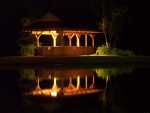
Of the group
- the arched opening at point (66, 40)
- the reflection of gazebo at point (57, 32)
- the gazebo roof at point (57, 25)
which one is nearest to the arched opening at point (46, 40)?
the arched opening at point (66, 40)

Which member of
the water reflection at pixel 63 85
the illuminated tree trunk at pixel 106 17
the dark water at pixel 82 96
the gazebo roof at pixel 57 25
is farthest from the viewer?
the illuminated tree trunk at pixel 106 17

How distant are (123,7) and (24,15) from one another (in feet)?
37.1

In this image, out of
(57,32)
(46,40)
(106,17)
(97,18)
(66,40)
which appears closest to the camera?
(57,32)

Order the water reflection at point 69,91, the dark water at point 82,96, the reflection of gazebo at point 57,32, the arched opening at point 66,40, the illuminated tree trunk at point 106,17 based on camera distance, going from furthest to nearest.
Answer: the arched opening at point 66,40 → the illuminated tree trunk at point 106,17 → the reflection of gazebo at point 57,32 → the water reflection at point 69,91 → the dark water at point 82,96

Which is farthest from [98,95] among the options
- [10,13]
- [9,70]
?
[10,13]

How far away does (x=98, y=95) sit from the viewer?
16000 mm

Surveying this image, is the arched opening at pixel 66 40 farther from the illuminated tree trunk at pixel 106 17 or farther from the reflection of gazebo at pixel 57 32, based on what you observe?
the illuminated tree trunk at pixel 106 17

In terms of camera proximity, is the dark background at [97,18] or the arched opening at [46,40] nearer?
the dark background at [97,18]

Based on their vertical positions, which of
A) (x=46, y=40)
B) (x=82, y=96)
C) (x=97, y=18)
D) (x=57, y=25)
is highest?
(x=97, y=18)

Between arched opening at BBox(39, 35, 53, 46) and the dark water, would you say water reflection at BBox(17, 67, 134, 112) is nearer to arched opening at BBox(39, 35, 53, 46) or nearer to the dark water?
the dark water

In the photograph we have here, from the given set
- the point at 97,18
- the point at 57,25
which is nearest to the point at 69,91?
the point at 57,25

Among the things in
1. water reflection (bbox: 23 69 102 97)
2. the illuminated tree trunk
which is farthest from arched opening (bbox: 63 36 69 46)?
water reflection (bbox: 23 69 102 97)

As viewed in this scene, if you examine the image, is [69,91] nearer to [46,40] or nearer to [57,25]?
[57,25]

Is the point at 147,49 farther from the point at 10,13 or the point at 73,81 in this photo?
the point at 73,81
